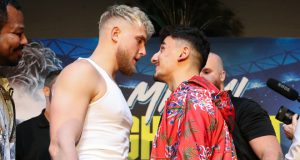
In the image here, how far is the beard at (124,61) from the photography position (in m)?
2.15

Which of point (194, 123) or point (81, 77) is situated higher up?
point (81, 77)

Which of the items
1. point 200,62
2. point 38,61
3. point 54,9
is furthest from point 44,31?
point 200,62

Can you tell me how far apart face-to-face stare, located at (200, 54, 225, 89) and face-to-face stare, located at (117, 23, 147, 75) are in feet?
3.50

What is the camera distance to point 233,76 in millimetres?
3926

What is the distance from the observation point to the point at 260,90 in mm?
3906

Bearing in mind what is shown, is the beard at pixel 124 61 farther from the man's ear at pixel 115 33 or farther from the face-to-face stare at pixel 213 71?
the face-to-face stare at pixel 213 71

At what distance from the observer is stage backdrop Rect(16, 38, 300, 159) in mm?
3873

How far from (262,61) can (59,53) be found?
1.43m

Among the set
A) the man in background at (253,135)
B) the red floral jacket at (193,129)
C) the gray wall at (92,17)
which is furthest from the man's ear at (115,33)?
the gray wall at (92,17)

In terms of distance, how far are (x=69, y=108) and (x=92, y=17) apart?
3948 mm

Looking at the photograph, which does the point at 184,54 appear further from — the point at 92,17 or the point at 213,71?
the point at 92,17

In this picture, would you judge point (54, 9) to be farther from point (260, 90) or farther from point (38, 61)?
point (260, 90)

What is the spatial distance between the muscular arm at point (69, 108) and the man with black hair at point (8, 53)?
0.47 feet

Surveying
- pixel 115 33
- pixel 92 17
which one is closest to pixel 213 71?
pixel 115 33
